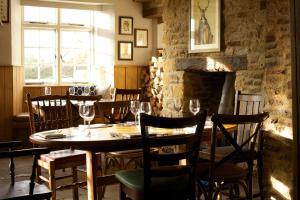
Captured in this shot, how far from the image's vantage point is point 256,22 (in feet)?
15.9

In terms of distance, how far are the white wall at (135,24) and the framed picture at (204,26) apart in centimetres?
238

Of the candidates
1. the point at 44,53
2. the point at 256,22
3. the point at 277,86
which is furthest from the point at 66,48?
the point at 277,86

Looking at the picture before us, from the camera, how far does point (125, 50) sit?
812 centimetres

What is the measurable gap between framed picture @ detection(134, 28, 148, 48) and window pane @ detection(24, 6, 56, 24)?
160 cm

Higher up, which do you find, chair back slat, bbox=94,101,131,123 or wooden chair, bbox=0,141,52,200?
chair back slat, bbox=94,101,131,123

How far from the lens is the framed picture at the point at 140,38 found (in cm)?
823

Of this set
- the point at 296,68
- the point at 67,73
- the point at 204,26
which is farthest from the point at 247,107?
the point at 67,73

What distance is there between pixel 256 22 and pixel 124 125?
2.19 metres

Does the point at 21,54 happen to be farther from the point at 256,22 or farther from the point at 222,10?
the point at 256,22

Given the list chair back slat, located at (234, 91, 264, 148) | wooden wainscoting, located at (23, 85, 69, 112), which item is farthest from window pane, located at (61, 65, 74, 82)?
chair back slat, located at (234, 91, 264, 148)

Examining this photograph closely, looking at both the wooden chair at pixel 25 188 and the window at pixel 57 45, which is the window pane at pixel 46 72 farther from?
the wooden chair at pixel 25 188

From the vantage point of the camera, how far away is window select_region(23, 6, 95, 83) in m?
7.69

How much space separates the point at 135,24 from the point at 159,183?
5920mm

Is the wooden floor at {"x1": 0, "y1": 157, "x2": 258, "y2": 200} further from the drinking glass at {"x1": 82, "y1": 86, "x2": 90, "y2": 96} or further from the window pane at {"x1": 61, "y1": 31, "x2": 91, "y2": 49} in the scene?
the window pane at {"x1": 61, "y1": 31, "x2": 91, "y2": 49}
